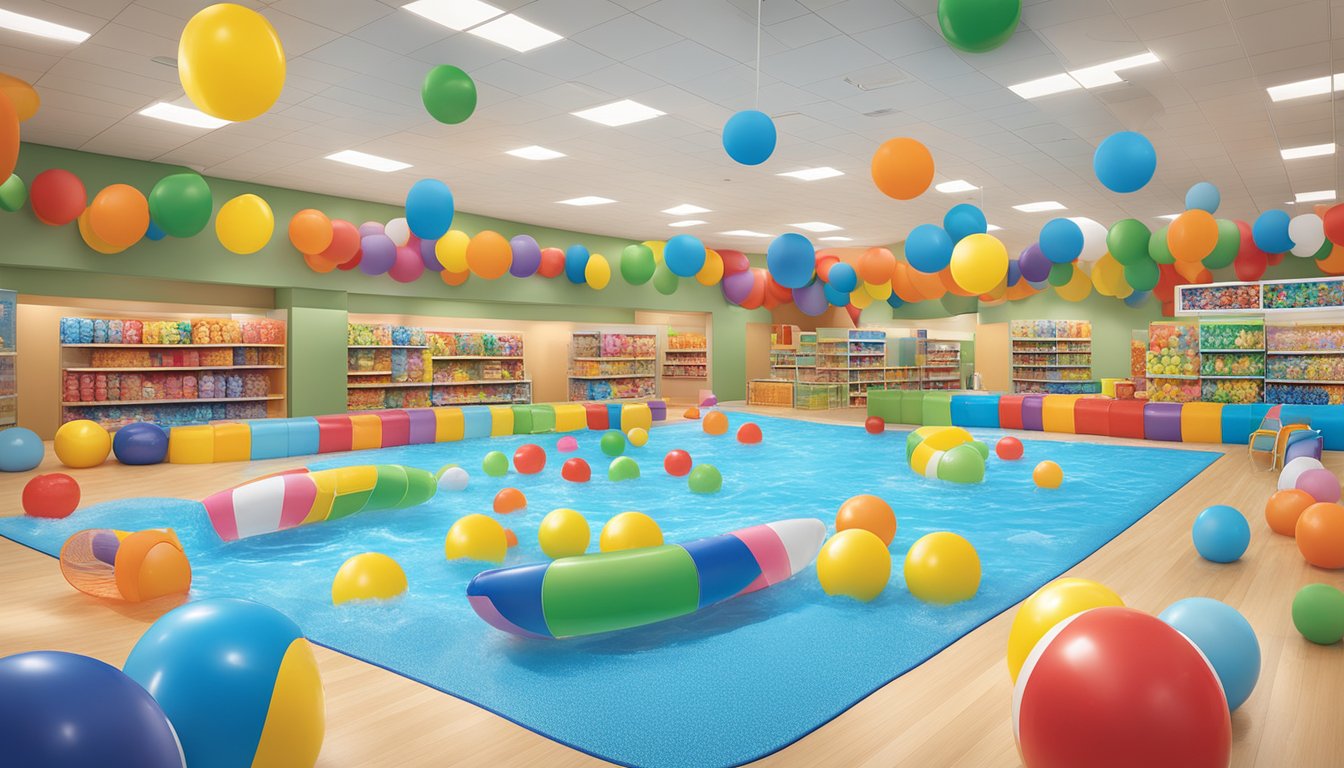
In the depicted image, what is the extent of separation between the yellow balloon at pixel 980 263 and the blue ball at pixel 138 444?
299 inches

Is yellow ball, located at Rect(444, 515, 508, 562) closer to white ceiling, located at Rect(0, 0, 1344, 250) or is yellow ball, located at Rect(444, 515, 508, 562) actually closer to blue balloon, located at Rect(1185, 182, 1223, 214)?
white ceiling, located at Rect(0, 0, 1344, 250)

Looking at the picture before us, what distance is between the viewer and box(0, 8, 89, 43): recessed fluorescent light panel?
16.9ft

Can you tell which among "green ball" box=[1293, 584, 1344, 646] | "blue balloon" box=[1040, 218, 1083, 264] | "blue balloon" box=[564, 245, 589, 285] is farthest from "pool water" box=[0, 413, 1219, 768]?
"blue balloon" box=[564, 245, 589, 285]

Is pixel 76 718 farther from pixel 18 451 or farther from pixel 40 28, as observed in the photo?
pixel 18 451

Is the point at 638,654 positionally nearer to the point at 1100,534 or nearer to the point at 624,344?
the point at 1100,534

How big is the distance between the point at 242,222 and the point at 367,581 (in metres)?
5.47

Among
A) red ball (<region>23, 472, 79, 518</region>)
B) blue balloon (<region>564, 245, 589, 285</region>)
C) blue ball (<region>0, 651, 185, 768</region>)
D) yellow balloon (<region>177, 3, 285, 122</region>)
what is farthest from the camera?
blue balloon (<region>564, 245, 589, 285</region>)

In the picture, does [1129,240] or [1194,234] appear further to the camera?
[1129,240]

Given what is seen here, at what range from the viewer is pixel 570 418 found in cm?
1048

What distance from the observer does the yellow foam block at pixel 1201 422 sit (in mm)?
8781

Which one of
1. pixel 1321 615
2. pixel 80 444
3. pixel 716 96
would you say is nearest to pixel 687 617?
pixel 1321 615

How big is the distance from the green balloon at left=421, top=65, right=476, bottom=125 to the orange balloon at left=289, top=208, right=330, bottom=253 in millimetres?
4446

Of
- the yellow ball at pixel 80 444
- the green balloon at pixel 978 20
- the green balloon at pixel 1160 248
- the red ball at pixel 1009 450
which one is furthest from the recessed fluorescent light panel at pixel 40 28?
the green balloon at pixel 1160 248

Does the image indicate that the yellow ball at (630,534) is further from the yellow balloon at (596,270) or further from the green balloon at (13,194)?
the yellow balloon at (596,270)
